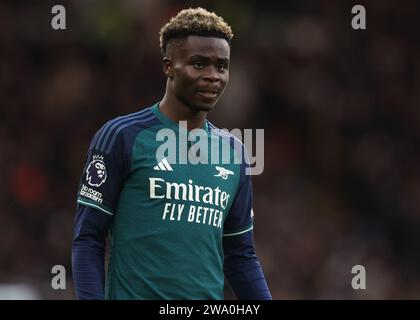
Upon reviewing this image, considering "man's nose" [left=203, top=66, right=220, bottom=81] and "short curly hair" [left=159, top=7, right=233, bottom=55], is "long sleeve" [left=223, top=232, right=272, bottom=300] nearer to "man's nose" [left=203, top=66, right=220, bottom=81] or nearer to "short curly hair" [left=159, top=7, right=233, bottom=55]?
"man's nose" [left=203, top=66, right=220, bottom=81]

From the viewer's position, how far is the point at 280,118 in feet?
47.3

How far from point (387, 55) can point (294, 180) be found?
2.55 m

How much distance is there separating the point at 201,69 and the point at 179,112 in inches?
10.0

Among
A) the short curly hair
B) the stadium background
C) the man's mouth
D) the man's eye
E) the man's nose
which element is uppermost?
the short curly hair

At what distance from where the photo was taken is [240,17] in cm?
1420

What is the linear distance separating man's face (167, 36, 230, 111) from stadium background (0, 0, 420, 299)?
23.7 ft

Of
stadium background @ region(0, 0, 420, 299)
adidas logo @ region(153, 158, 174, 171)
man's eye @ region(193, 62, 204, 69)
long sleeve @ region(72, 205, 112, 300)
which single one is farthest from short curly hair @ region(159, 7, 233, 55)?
stadium background @ region(0, 0, 420, 299)

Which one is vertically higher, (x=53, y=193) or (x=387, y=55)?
(x=387, y=55)

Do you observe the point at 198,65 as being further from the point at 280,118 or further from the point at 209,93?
the point at 280,118

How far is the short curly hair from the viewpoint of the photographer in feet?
15.4

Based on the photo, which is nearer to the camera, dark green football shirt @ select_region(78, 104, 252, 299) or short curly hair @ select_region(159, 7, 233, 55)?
dark green football shirt @ select_region(78, 104, 252, 299)

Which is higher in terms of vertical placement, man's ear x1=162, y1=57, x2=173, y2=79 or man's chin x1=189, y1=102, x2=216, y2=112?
man's ear x1=162, y1=57, x2=173, y2=79

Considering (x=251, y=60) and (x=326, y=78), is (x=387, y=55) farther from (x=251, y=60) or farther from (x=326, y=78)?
(x=251, y=60)
